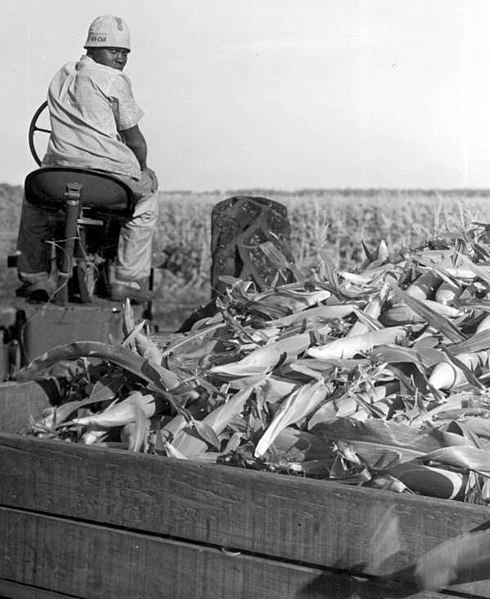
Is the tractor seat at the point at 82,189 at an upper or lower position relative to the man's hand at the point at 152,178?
lower

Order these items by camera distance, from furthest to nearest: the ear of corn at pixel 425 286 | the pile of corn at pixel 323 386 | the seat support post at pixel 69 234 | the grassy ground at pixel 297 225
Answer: the grassy ground at pixel 297 225 < the seat support post at pixel 69 234 < the ear of corn at pixel 425 286 < the pile of corn at pixel 323 386

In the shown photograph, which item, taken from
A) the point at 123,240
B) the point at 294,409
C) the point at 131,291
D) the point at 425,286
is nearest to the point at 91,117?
the point at 123,240

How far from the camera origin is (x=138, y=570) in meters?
1.61

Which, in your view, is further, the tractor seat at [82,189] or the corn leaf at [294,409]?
the tractor seat at [82,189]

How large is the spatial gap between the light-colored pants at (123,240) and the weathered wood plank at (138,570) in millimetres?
3067

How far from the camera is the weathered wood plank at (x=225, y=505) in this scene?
56.0 inches

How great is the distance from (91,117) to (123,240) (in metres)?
0.65

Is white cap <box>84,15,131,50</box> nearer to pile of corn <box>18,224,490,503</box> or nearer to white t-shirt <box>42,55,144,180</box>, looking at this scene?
white t-shirt <box>42,55,144,180</box>

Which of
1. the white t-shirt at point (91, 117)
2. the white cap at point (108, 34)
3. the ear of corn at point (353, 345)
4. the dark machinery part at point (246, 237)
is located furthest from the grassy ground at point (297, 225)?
the ear of corn at point (353, 345)

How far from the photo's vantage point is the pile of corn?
1.62 m

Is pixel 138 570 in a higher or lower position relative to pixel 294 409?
lower

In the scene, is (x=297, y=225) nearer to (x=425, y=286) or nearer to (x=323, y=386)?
(x=425, y=286)

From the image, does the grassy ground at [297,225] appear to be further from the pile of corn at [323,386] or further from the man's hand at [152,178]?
the pile of corn at [323,386]

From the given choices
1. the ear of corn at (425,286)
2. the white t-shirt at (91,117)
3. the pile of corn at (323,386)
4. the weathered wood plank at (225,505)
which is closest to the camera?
the weathered wood plank at (225,505)
